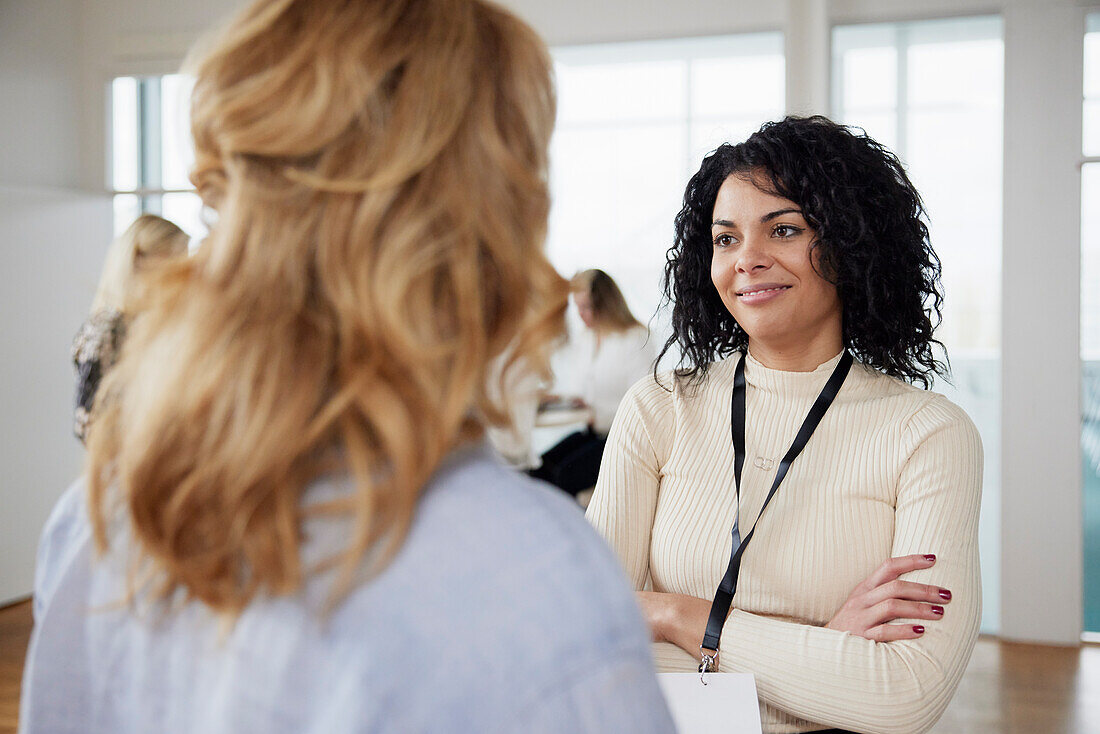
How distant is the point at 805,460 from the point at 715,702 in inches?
19.3

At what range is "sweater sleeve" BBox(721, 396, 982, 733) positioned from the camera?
52.6 inches

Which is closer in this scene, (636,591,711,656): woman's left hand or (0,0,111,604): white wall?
(636,591,711,656): woman's left hand

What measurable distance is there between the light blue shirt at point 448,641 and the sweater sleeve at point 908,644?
887mm

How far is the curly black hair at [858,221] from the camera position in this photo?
168 cm

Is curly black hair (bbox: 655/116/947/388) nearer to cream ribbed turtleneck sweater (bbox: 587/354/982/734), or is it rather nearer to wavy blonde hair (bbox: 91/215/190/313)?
cream ribbed turtleneck sweater (bbox: 587/354/982/734)

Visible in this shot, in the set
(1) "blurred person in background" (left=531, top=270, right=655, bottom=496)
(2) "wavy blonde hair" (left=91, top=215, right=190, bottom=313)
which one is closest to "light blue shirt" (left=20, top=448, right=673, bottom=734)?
(2) "wavy blonde hair" (left=91, top=215, right=190, bottom=313)

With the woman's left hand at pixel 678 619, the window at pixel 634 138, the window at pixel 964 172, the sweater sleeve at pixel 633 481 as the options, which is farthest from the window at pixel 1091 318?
the woman's left hand at pixel 678 619

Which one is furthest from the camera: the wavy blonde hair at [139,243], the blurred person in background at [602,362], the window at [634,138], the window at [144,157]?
the window at [144,157]

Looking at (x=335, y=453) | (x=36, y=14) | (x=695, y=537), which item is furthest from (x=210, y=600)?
(x=36, y=14)

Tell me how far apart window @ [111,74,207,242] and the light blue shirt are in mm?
6227

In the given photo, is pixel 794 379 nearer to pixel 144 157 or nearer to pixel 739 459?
pixel 739 459

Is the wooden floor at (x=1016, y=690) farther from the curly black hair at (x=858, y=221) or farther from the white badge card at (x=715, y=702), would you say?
the white badge card at (x=715, y=702)

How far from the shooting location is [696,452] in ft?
5.50

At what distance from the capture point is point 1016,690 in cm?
398
